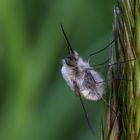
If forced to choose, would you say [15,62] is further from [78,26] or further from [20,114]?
[78,26]

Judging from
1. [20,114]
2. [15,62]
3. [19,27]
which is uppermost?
[19,27]

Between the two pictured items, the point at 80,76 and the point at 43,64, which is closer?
the point at 80,76

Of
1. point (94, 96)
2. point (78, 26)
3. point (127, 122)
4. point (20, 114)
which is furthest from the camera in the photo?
point (78, 26)

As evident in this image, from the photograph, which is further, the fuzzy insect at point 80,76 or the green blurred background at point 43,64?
the green blurred background at point 43,64

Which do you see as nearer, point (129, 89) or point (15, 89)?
point (129, 89)

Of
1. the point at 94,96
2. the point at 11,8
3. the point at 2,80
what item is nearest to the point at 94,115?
the point at 2,80

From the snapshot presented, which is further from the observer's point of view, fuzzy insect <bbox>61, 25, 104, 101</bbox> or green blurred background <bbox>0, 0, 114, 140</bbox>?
green blurred background <bbox>0, 0, 114, 140</bbox>

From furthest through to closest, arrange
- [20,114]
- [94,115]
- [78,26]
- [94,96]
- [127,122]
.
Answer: [78,26], [94,115], [20,114], [94,96], [127,122]

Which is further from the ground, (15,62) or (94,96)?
(15,62)
